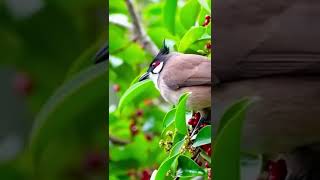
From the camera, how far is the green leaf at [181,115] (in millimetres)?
1047

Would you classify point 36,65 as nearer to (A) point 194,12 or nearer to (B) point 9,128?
(B) point 9,128

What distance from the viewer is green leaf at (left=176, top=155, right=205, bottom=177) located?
1029 millimetres

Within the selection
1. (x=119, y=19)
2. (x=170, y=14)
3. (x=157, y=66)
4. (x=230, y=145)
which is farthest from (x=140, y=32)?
(x=230, y=145)

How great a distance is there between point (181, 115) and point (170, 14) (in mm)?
340

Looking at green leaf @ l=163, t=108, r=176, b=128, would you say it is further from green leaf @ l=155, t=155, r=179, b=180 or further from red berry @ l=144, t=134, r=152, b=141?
red berry @ l=144, t=134, r=152, b=141

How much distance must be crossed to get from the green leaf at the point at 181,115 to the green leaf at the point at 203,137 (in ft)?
0.11

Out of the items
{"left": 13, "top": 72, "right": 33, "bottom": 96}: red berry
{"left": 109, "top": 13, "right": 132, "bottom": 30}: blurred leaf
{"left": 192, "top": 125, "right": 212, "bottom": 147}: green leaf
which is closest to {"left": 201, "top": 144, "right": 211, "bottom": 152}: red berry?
{"left": 192, "top": 125, "right": 212, "bottom": 147}: green leaf

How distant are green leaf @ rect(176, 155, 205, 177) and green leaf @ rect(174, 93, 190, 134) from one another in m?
0.06

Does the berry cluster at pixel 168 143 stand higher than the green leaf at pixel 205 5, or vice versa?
the green leaf at pixel 205 5

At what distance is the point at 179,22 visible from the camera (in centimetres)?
→ 131

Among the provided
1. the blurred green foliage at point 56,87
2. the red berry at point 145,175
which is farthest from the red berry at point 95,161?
the red berry at point 145,175

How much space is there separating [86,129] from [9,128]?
142 millimetres

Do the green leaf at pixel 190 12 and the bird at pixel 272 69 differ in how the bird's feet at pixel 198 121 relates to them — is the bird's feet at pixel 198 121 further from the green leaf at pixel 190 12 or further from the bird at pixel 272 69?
the green leaf at pixel 190 12

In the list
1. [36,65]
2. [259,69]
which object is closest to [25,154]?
[36,65]
